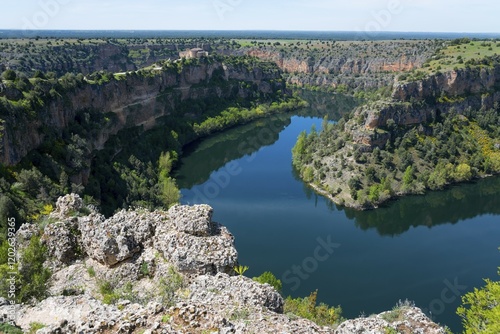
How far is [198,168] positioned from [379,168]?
3859cm

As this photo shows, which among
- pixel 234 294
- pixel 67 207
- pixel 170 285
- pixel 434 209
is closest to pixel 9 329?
pixel 170 285

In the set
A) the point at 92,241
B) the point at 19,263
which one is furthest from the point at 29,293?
the point at 92,241

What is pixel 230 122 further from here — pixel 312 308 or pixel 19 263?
pixel 19 263

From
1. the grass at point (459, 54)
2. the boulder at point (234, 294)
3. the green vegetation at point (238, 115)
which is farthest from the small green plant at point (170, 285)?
the grass at point (459, 54)

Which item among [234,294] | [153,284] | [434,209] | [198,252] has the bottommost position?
[434,209]

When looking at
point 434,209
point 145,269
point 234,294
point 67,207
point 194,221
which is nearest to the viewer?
point 234,294

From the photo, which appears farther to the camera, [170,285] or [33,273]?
[33,273]

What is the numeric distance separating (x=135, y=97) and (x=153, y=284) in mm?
74779

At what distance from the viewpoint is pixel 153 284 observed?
811 inches

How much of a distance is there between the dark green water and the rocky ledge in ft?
80.7

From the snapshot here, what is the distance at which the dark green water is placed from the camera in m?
44.0

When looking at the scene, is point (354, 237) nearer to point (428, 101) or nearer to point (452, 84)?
point (428, 101)

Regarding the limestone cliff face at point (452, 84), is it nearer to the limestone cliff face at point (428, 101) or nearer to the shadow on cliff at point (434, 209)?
the limestone cliff face at point (428, 101)

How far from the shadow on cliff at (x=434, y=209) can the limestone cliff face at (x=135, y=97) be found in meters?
48.5
